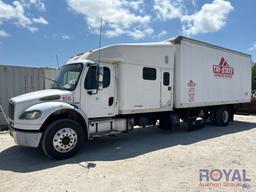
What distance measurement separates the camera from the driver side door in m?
7.07

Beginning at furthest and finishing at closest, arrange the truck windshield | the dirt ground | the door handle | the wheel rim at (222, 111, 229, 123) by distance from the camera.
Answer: the wheel rim at (222, 111, 229, 123)
the door handle
the truck windshield
the dirt ground

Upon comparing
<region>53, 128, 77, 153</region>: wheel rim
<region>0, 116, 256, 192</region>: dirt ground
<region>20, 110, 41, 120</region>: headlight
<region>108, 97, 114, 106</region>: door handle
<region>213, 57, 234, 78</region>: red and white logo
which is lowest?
<region>0, 116, 256, 192</region>: dirt ground

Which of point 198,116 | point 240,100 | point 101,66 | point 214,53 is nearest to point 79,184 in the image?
point 101,66

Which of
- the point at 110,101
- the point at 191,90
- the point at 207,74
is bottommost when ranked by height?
the point at 110,101

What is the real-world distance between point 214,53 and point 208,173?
6.84 metres

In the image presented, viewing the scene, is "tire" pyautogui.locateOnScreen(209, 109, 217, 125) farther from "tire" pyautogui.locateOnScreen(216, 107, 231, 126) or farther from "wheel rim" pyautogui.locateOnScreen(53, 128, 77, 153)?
"wheel rim" pyautogui.locateOnScreen(53, 128, 77, 153)

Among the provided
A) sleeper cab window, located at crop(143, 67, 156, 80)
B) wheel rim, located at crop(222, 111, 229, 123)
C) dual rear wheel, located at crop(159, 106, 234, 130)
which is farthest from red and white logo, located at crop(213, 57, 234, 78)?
sleeper cab window, located at crop(143, 67, 156, 80)

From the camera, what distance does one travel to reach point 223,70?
11562 millimetres

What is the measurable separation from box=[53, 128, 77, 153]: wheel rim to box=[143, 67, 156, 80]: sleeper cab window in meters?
3.09

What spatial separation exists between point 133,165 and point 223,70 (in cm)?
756

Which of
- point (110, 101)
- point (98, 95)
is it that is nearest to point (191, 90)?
point (110, 101)

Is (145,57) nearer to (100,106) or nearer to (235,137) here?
(100,106)

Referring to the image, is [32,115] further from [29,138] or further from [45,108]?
[29,138]

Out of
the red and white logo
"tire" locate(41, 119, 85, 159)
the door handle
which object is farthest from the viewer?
the red and white logo
